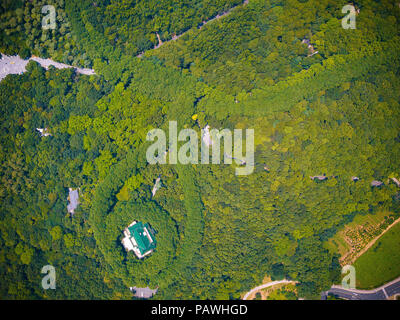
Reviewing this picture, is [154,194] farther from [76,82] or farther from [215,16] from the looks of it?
[215,16]

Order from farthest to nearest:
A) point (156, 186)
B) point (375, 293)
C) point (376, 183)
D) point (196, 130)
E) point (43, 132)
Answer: point (43, 132), point (156, 186), point (196, 130), point (376, 183), point (375, 293)

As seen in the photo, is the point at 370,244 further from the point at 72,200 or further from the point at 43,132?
the point at 43,132

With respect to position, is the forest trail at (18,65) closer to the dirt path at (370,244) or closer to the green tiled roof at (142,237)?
the green tiled roof at (142,237)

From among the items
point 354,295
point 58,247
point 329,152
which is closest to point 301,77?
point 329,152

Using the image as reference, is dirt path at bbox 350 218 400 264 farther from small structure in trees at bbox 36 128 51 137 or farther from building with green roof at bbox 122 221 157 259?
small structure in trees at bbox 36 128 51 137

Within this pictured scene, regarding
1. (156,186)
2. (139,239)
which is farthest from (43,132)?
(139,239)
